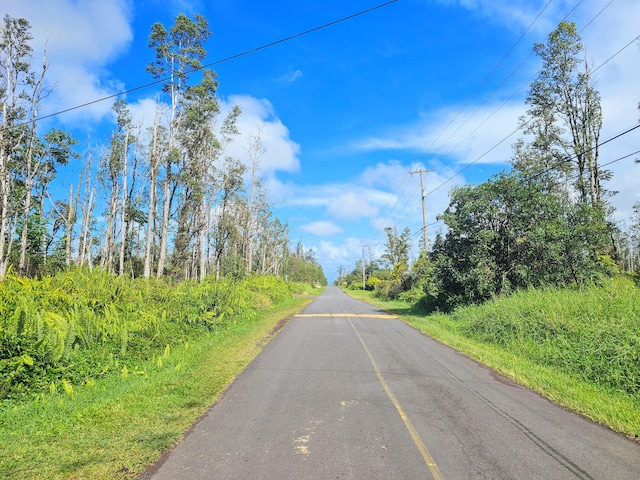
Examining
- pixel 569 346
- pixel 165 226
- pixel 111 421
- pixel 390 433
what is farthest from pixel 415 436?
pixel 165 226

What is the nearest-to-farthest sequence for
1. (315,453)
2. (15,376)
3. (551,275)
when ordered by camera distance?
(315,453)
(15,376)
(551,275)

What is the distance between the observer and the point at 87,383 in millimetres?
6609

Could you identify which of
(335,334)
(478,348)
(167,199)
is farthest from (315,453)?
(167,199)

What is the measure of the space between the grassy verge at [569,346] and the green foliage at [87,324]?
322 inches

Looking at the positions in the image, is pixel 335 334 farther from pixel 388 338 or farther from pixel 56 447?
pixel 56 447

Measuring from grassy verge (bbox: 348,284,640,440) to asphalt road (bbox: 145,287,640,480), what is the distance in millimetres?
564

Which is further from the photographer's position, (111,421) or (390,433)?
(111,421)

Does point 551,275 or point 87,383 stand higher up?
point 551,275

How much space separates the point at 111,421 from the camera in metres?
4.98

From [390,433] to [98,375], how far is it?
551cm

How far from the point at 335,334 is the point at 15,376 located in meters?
9.38

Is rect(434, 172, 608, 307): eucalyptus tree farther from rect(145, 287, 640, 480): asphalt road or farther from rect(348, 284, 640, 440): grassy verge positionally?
rect(145, 287, 640, 480): asphalt road

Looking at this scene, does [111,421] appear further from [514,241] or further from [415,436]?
[514,241]

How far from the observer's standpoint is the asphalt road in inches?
152
